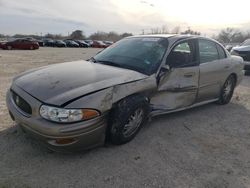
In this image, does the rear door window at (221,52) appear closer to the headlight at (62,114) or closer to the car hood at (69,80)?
the car hood at (69,80)

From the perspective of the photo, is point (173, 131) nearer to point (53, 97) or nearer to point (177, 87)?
point (177, 87)

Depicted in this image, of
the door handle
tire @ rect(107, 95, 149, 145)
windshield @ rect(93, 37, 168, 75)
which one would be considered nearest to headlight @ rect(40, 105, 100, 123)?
tire @ rect(107, 95, 149, 145)

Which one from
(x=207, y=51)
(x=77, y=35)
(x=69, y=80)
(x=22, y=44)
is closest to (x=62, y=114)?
(x=69, y=80)

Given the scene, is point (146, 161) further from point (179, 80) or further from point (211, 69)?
point (211, 69)

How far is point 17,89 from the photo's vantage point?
3604 millimetres

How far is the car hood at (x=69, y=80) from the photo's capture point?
3.23m

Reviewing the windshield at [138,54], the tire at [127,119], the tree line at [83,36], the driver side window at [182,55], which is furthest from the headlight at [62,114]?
the tree line at [83,36]

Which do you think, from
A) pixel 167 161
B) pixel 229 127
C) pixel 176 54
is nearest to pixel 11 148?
pixel 167 161

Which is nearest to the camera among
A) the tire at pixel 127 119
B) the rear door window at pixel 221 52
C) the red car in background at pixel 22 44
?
the tire at pixel 127 119

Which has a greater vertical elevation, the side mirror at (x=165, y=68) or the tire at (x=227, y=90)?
the side mirror at (x=165, y=68)

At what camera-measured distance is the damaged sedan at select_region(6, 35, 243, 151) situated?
3109 mm

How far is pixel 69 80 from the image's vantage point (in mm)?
3555

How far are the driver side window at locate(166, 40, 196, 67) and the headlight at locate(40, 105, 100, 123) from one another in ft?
6.11

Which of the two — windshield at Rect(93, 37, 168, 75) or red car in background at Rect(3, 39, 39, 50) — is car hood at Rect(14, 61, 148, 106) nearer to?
windshield at Rect(93, 37, 168, 75)
